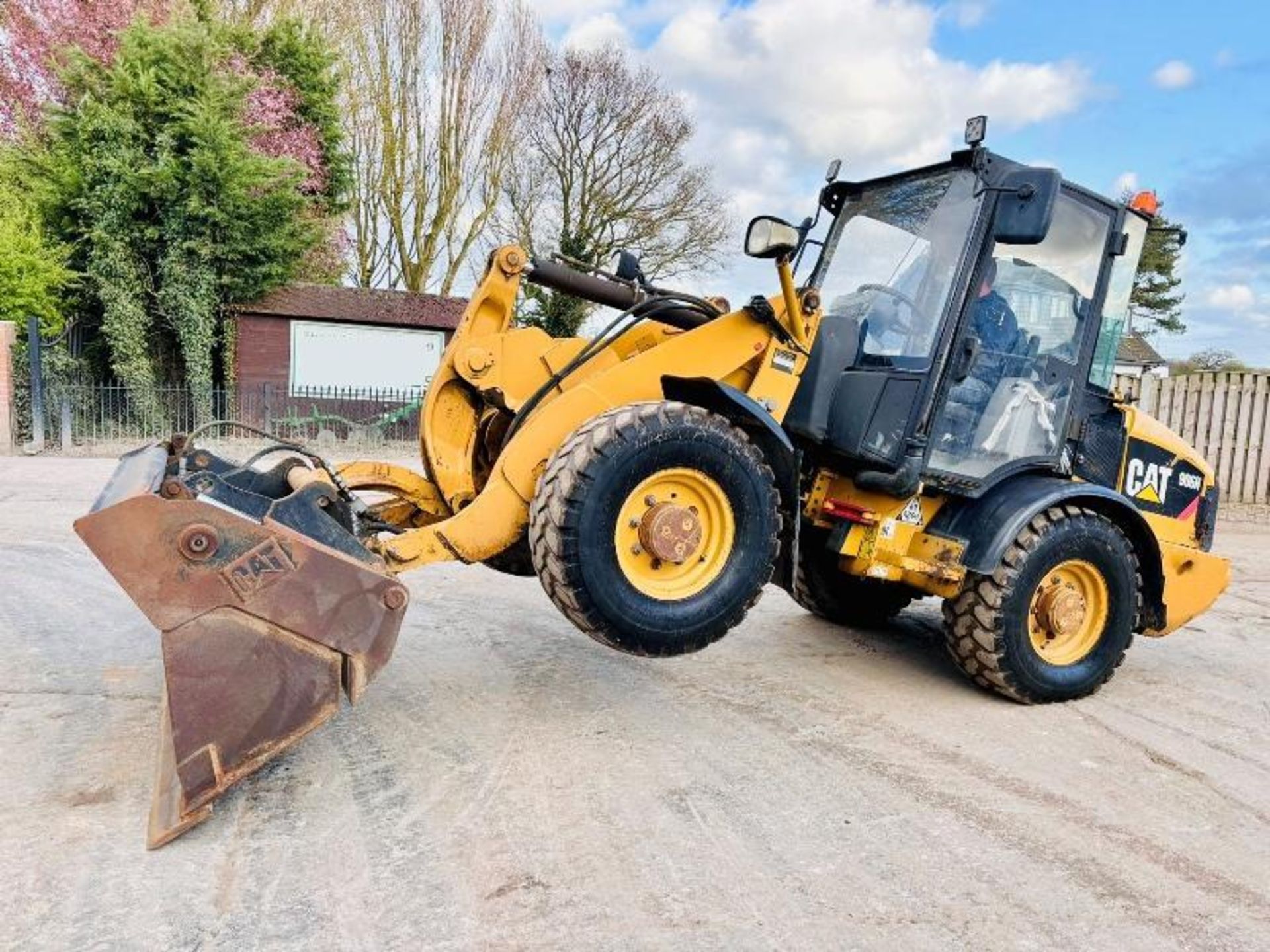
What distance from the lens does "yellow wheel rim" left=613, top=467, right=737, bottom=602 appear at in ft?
11.2

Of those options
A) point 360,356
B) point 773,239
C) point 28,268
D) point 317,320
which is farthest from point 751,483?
point 317,320

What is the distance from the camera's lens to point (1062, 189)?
176 inches

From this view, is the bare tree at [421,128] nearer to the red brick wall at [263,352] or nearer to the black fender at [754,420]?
the red brick wall at [263,352]

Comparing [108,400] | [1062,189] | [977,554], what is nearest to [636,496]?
[977,554]

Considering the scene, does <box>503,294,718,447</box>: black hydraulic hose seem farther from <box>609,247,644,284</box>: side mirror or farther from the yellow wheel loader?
<box>609,247,644,284</box>: side mirror

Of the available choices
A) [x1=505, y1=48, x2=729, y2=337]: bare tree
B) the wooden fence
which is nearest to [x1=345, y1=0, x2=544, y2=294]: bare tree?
[x1=505, y1=48, x2=729, y2=337]: bare tree

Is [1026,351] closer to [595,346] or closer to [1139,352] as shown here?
[595,346]

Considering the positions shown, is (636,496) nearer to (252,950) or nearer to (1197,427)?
(252,950)

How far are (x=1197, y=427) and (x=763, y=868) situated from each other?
39.4ft

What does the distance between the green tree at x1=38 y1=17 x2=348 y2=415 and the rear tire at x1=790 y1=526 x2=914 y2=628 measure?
13.3 metres

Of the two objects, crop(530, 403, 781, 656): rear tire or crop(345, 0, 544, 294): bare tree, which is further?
crop(345, 0, 544, 294): bare tree

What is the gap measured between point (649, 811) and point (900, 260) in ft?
9.31

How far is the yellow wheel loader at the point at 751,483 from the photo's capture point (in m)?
2.94

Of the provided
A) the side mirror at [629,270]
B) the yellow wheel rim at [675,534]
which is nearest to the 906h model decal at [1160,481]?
the yellow wheel rim at [675,534]
